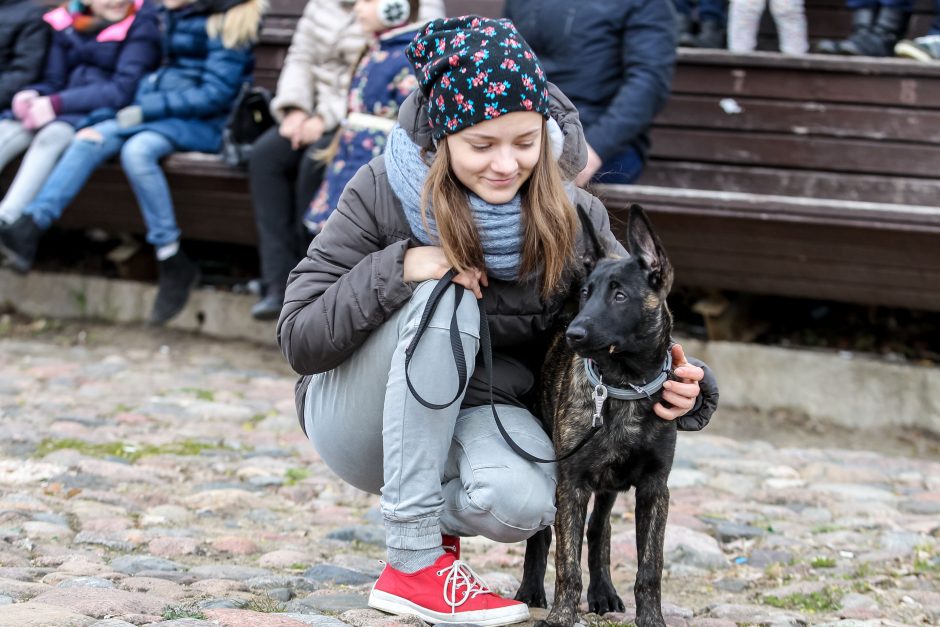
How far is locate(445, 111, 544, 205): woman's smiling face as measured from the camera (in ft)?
11.5

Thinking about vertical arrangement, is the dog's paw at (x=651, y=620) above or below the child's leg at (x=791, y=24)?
below

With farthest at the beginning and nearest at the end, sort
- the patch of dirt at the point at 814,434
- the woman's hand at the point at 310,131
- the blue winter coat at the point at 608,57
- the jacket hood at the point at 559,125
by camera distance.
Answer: the woman's hand at the point at 310,131, the patch of dirt at the point at 814,434, the blue winter coat at the point at 608,57, the jacket hood at the point at 559,125

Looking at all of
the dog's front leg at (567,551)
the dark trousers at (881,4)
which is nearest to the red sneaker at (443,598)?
the dog's front leg at (567,551)

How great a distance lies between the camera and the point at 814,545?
4.92m

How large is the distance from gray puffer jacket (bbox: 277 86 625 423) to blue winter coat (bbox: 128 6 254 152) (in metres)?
4.61

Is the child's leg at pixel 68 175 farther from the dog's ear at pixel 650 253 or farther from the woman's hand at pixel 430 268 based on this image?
the dog's ear at pixel 650 253

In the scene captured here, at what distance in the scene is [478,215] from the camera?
3580mm

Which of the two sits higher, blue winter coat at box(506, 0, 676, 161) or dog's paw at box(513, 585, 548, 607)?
blue winter coat at box(506, 0, 676, 161)

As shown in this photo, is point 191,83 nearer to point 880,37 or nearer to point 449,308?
point 880,37

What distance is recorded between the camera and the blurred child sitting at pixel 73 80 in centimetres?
821

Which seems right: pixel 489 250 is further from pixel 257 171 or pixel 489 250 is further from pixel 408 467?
pixel 257 171

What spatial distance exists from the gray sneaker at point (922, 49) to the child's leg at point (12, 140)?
18.7 ft

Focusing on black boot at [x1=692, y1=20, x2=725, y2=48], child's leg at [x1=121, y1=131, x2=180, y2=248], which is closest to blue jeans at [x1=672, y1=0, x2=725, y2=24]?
black boot at [x1=692, y1=20, x2=725, y2=48]

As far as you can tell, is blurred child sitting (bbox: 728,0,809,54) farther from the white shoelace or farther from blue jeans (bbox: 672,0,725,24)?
the white shoelace
